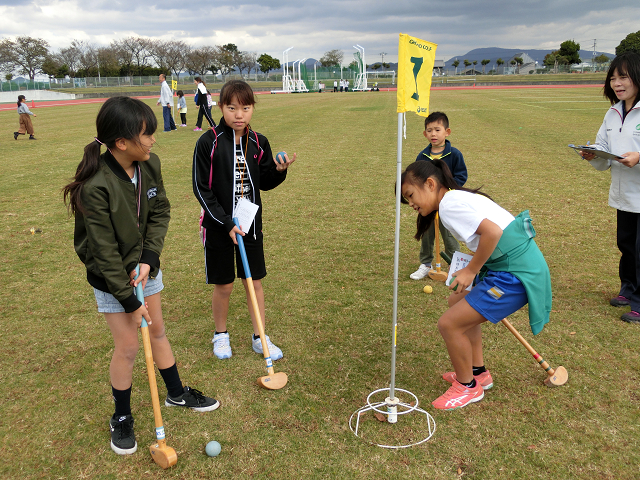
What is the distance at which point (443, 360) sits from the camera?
12.5ft

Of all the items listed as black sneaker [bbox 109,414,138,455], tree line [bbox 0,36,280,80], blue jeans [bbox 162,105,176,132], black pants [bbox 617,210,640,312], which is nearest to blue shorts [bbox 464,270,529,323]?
black pants [bbox 617,210,640,312]

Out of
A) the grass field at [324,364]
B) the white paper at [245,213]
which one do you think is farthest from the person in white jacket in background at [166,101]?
the white paper at [245,213]

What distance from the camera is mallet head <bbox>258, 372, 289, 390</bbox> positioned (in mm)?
3424

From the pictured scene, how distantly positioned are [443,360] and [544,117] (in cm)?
1939

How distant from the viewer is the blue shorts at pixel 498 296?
9.52ft

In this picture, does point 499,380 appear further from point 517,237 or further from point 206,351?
point 206,351

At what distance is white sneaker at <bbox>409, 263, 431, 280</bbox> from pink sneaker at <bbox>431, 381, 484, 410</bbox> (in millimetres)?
2169

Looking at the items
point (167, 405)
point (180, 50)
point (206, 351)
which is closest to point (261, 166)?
point (206, 351)

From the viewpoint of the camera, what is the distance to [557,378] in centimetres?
339

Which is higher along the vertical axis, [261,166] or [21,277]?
[261,166]

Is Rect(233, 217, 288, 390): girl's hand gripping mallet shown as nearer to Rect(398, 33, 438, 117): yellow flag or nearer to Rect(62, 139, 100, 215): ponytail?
Rect(62, 139, 100, 215): ponytail

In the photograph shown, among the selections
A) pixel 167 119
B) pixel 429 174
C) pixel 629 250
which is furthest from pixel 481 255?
pixel 167 119

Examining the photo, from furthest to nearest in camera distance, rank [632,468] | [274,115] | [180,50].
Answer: [180,50], [274,115], [632,468]

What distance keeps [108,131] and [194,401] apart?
1897 mm
